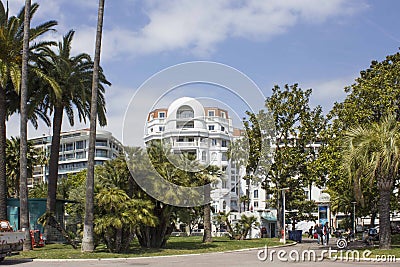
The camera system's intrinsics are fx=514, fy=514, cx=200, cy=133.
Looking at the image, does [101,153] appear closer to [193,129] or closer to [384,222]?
[193,129]

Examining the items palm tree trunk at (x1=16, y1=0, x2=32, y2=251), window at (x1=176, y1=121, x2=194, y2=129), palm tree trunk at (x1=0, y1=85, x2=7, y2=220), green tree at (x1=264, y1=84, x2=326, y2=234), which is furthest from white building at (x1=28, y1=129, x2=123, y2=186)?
window at (x1=176, y1=121, x2=194, y2=129)

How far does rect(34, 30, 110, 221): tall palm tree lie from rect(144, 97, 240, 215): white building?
739cm

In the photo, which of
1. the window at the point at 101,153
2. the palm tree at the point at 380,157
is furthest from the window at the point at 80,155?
the palm tree at the point at 380,157

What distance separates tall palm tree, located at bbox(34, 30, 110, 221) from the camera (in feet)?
110

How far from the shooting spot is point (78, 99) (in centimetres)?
3612

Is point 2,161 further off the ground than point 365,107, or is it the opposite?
point 365,107

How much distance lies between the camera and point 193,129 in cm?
2658

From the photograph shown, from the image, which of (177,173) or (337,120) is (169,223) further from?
(337,120)

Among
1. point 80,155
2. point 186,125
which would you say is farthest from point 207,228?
point 80,155

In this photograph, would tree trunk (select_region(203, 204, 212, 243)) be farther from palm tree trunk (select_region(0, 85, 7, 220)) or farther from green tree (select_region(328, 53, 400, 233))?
palm tree trunk (select_region(0, 85, 7, 220))

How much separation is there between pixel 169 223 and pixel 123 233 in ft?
18.5

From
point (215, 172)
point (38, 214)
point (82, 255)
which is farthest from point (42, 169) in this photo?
point (82, 255)

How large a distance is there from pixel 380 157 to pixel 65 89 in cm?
2060

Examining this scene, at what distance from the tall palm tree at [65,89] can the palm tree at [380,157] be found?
17.1 metres
